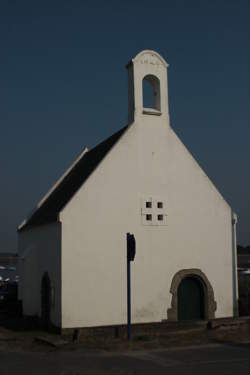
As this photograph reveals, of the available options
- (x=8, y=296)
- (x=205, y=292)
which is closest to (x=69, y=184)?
(x=205, y=292)

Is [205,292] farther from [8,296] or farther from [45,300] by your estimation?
[8,296]

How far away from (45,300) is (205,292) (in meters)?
6.90

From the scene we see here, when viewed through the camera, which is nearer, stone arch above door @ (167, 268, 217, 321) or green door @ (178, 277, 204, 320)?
stone arch above door @ (167, 268, 217, 321)

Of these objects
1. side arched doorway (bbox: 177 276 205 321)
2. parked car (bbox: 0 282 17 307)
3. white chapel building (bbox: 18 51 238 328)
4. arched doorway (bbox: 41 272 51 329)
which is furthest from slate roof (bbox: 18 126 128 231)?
side arched doorway (bbox: 177 276 205 321)

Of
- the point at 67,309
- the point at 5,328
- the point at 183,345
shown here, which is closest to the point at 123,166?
the point at 67,309

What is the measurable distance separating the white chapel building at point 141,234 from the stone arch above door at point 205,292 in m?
0.04

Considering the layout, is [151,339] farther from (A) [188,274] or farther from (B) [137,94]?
(B) [137,94]

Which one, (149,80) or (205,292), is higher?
(149,80)

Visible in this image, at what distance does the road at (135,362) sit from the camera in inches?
473

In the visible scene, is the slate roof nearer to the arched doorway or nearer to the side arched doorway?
the arched doorway

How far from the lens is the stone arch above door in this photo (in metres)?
20.4

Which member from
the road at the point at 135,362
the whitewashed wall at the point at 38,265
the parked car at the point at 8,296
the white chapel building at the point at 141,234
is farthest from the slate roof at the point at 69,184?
the road at the point at 135,362

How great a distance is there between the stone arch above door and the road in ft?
15.3

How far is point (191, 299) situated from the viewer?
21.0 m
